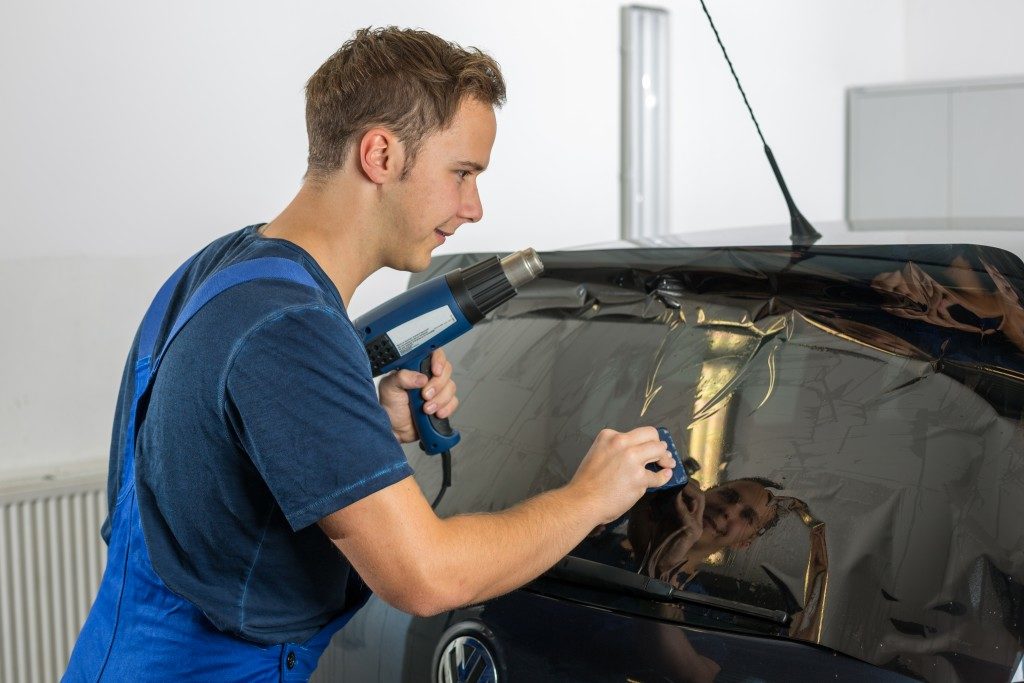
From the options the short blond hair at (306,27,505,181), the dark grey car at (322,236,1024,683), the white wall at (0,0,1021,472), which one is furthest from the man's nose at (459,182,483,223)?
the white wall at (0,0,1021,472)

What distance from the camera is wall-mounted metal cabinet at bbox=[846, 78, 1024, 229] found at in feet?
17.7

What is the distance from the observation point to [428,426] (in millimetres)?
1723

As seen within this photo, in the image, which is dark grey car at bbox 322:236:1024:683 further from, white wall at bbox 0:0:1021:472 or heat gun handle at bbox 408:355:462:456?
white wall at bbox 0:0:1021:472

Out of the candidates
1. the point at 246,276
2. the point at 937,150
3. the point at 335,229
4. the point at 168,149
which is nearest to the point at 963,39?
the point at 937,150

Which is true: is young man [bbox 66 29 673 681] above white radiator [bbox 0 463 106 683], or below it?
above

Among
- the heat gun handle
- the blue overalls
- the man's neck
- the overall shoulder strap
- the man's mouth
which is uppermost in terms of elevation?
the man's neck

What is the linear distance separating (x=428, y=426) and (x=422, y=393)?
57 mm

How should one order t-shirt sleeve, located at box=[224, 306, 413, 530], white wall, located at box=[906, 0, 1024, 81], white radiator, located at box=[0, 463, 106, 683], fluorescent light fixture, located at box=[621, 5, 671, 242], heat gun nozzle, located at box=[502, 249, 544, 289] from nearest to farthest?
t-shirt sleeve, located at box=[224, 306, 413, 530] → heat gun nozzle, located at box=[502, 249, 544, 289] → white radiator, located at box=[0, 463, 106, 683] → fluorescent light fixture, located at box=[621, 5, 671, 242] → white wall, located at box=[906, 0, 1024, 81]

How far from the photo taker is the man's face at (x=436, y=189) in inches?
53.3

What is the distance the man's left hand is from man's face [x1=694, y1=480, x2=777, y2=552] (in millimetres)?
469

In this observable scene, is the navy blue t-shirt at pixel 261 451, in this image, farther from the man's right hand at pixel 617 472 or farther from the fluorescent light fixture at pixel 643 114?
the fluorescent light fixture at pixel 643 114

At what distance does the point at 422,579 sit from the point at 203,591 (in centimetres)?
30

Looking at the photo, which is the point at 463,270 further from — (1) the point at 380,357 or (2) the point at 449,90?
(2) the point at 449,90

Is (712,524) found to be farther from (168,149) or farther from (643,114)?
(643,114)
